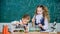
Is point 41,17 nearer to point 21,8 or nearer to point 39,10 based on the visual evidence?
point 39,10

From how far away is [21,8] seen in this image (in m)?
1.88

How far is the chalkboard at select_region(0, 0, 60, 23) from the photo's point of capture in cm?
187

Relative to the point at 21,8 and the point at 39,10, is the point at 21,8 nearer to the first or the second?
the point at 21,8

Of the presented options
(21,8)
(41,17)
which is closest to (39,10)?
(41,17)

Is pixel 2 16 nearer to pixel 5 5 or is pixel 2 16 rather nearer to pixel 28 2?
pixel 5 5

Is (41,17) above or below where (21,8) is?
below

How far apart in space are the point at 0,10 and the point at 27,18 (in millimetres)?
416

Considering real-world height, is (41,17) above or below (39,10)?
below

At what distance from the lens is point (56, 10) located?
6.12 ft

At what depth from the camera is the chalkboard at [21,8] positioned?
1.87 m

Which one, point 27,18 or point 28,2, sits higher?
point 28,2

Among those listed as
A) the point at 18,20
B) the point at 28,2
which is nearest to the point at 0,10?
the point at 18,20

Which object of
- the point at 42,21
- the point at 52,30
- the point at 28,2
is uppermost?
the point at 28,2

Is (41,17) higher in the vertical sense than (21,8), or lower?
lower
